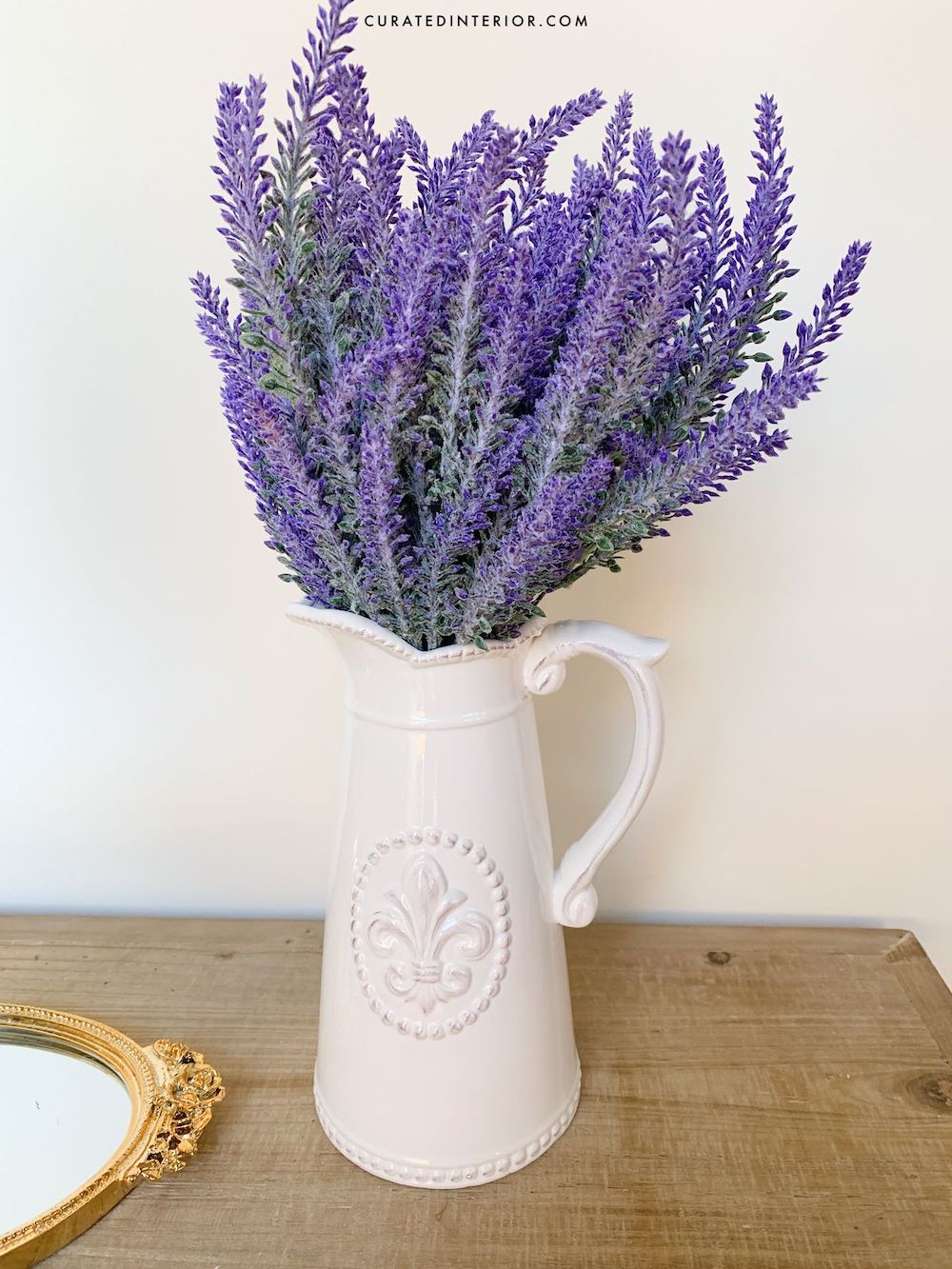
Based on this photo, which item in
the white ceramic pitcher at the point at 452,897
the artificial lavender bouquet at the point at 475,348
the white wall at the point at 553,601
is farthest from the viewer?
the white wall at the point at 553,601

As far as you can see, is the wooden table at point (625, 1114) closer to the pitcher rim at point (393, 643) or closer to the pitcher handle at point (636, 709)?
the pitcher handle at point (636, 709)

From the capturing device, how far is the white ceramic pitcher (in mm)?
518

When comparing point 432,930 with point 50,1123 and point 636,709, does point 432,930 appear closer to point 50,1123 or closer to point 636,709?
point 636,709

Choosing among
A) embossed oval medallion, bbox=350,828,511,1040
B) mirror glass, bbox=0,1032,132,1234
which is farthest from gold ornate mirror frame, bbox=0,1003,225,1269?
embossed oval medallion, bbox=350,828,511,1040

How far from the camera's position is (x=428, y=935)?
1.70 feet

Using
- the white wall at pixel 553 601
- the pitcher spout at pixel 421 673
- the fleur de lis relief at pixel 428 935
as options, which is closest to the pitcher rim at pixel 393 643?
the pitcher spout at pixel 421 673

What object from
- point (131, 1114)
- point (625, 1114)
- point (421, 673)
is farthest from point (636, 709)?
point (131, 1114)

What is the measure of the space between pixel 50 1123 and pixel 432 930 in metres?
0.29

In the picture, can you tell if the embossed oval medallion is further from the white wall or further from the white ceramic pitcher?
the white wall

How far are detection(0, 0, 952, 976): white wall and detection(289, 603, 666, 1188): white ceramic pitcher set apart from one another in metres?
0.24

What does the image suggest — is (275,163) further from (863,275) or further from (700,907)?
(700,907)

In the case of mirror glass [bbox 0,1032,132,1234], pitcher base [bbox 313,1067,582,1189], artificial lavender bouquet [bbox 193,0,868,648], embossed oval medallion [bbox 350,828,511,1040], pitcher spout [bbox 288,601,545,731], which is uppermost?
artificial lavender bouquet [bbox 193,0,868,648]

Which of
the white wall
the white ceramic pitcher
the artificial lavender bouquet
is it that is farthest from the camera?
the white wall

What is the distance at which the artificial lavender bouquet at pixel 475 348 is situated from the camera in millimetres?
415
